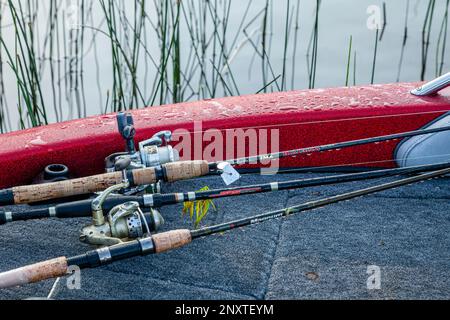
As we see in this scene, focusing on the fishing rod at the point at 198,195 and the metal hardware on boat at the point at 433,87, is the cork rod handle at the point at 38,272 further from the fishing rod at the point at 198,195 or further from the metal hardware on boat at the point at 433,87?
the metal hardware on boat at the point at 433,87

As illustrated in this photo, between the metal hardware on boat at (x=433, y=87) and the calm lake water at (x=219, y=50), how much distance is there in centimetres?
87

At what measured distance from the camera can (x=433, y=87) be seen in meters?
2.90

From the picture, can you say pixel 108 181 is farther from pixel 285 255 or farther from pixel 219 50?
pixel 219 50

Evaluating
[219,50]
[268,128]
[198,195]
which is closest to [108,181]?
[198,195]

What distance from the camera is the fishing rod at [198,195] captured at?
194 cm

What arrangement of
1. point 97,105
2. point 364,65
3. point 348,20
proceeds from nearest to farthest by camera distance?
point 97,105 < point 364,65 < point 348,20

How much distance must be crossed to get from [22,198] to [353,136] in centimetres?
135

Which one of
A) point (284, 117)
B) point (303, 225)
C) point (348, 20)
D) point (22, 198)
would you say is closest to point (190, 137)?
point (284, 117)

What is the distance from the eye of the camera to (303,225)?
2.34 metres

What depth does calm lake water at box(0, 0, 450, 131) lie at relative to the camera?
13.5 ft

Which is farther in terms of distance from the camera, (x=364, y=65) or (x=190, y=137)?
(x=364, y=65)

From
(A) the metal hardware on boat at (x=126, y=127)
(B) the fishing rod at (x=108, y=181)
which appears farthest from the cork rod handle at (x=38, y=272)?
(A) the metal hardware on boat at (x=126, y=127)
